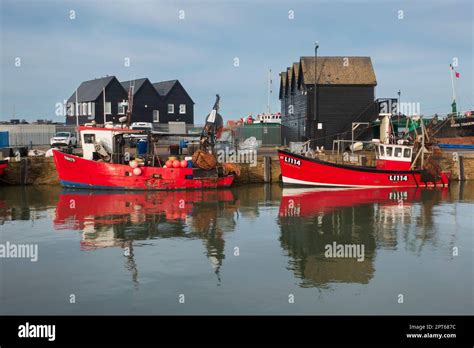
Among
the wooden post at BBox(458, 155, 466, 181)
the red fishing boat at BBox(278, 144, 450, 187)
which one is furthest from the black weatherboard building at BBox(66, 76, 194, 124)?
the wooden post at BBox(458, 155, 466, 181)

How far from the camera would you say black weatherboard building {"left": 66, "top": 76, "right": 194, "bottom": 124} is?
57719 mm

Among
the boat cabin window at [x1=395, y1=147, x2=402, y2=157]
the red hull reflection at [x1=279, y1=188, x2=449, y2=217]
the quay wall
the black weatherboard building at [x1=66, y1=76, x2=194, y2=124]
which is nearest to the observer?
the red hull reflection at [x1=279, y1=188, x2=449, y2=217]

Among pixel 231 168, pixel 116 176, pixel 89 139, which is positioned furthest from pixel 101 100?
pixel 116 176

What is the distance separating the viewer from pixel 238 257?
44.0ft

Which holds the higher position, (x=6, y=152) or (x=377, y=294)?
(x=6, y=152)

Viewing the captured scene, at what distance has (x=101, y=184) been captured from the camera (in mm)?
26062

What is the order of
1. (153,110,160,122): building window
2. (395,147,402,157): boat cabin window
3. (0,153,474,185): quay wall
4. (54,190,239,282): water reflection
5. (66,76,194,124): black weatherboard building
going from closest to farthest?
(54,190,239,282): water reflection → (395,147,402,157): boat cabin window → (0,153,474,185): quay wall → (66,76,194,124): black weatherboard building → (153,110,160,122): building window

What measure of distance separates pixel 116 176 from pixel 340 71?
22.0 m

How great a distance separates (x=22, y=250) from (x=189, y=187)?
12970mm

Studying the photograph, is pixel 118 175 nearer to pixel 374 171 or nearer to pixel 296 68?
pixel 374 171

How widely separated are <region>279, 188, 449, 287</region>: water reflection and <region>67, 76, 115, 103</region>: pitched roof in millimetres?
36137

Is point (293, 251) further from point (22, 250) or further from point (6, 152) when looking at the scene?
point (6, 152)

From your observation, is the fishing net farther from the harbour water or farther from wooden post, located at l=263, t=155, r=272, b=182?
the harbour water
